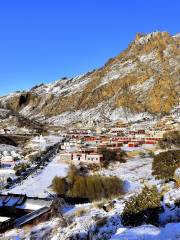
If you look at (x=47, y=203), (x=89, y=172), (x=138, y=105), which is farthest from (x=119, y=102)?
(x=47, y=203)

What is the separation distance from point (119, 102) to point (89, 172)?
345ft

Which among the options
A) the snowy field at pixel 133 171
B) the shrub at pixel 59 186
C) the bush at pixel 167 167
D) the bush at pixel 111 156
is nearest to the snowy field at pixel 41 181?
the shrub at pixel 59 186

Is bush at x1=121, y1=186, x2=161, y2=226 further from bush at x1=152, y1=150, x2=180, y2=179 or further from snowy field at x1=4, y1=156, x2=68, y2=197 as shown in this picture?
snowy field at x1=4, y1=156, x2=68, y2=197

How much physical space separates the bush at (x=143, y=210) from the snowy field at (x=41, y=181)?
74.3 ft

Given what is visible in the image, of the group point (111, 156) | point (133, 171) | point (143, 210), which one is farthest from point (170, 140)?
point (143, 210)

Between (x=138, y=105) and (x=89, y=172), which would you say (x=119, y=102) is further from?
(x=89, y=172)

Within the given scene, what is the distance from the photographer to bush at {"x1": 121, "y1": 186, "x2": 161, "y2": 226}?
17172 mm

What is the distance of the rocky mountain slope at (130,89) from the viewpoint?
154m

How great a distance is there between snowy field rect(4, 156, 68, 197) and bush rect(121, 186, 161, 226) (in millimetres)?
22655

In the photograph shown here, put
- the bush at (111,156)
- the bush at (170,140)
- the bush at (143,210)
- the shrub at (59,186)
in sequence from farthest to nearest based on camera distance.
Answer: the bush at (170,140), the bush at (111,156), the shrub at (59,186), the bush at (143,210)

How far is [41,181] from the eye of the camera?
48.0 metres

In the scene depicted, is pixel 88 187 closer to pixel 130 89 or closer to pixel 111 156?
pixel 111 156

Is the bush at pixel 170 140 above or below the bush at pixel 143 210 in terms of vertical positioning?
above

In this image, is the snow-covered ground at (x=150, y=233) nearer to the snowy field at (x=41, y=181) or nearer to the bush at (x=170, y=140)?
the snowy field at (x=41, y=181)
